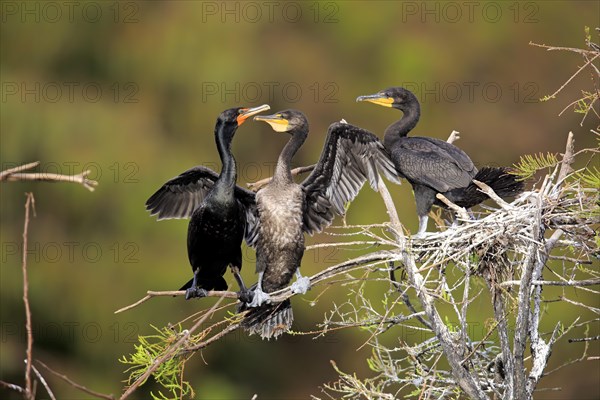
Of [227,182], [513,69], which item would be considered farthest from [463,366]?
[513,69]

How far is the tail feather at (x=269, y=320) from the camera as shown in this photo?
5.33 metres

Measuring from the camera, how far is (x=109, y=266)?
1267cm

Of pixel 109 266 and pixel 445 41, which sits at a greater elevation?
pixel 445 41

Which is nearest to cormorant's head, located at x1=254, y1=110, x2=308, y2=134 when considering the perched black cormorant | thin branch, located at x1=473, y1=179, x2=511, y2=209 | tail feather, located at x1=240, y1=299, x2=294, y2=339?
the perched black cormorant

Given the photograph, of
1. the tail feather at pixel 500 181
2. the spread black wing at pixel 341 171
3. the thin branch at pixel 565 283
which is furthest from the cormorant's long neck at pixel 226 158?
the thin branch at pixel 565 283

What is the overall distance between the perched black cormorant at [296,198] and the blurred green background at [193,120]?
5724 mm

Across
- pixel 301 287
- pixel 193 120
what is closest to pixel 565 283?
pixel 301 287

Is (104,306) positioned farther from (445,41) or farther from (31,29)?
(445,41)

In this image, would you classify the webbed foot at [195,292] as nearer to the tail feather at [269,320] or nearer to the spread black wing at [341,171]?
the tail feather at [269,320]

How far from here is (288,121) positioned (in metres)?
5.77

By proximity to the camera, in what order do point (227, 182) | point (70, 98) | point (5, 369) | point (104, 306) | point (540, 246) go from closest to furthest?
point (540, 246) → point (227, 182) → point (5, 369) → point (104, 306) → point (70, 98)

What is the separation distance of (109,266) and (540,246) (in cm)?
924

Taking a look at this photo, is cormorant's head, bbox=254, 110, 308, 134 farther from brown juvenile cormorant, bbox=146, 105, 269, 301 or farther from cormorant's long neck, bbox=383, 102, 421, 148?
cormorant's long neck, bbox=383, 102, 421, 148

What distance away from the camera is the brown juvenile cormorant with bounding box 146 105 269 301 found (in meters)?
5.27
